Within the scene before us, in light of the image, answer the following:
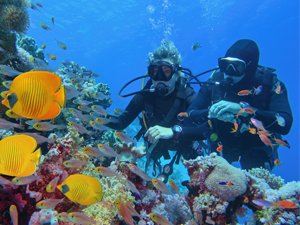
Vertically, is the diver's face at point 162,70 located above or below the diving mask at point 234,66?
below

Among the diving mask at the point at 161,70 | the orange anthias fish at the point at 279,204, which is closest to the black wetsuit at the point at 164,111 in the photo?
the diving mask at the point at 161,70

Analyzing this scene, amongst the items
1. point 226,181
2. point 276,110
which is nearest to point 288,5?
point 276,110

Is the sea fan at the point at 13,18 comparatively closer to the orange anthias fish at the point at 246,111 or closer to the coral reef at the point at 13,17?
the coral reef at the point at 13,17

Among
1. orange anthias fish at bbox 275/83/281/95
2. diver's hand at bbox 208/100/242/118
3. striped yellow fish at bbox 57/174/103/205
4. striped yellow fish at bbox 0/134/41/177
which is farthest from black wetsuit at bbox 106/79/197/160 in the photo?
striped yellow fish at bbox 0/134/41/177

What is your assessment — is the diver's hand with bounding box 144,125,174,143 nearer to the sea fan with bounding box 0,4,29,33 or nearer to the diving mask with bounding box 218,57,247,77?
the diving mask with bounding box 218,57,247,77

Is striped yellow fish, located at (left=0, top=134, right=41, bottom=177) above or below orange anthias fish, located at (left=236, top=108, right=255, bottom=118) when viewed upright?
below

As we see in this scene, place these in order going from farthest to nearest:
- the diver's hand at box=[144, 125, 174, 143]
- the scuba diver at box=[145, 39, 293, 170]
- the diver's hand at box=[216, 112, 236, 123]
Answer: the scuba diver at box=[145, 39, 293, 170], the diver's hand at box=[216, 112, 236, 123], the diver's hand at box=[144, 125, 174, 143]

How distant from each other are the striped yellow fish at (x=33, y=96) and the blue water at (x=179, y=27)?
3976cm

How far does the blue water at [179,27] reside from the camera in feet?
144

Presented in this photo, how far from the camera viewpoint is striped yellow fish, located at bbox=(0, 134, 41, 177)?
80.2 inches

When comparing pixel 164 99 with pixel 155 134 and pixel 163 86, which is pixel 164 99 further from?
pixel 155 134

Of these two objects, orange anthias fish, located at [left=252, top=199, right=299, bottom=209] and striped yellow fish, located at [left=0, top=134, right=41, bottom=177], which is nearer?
striped yellow fish, located at [left=0, top=134, right=41, bottom=177]

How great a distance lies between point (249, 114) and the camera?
18.4ft

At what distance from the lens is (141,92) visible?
21.0 feet
